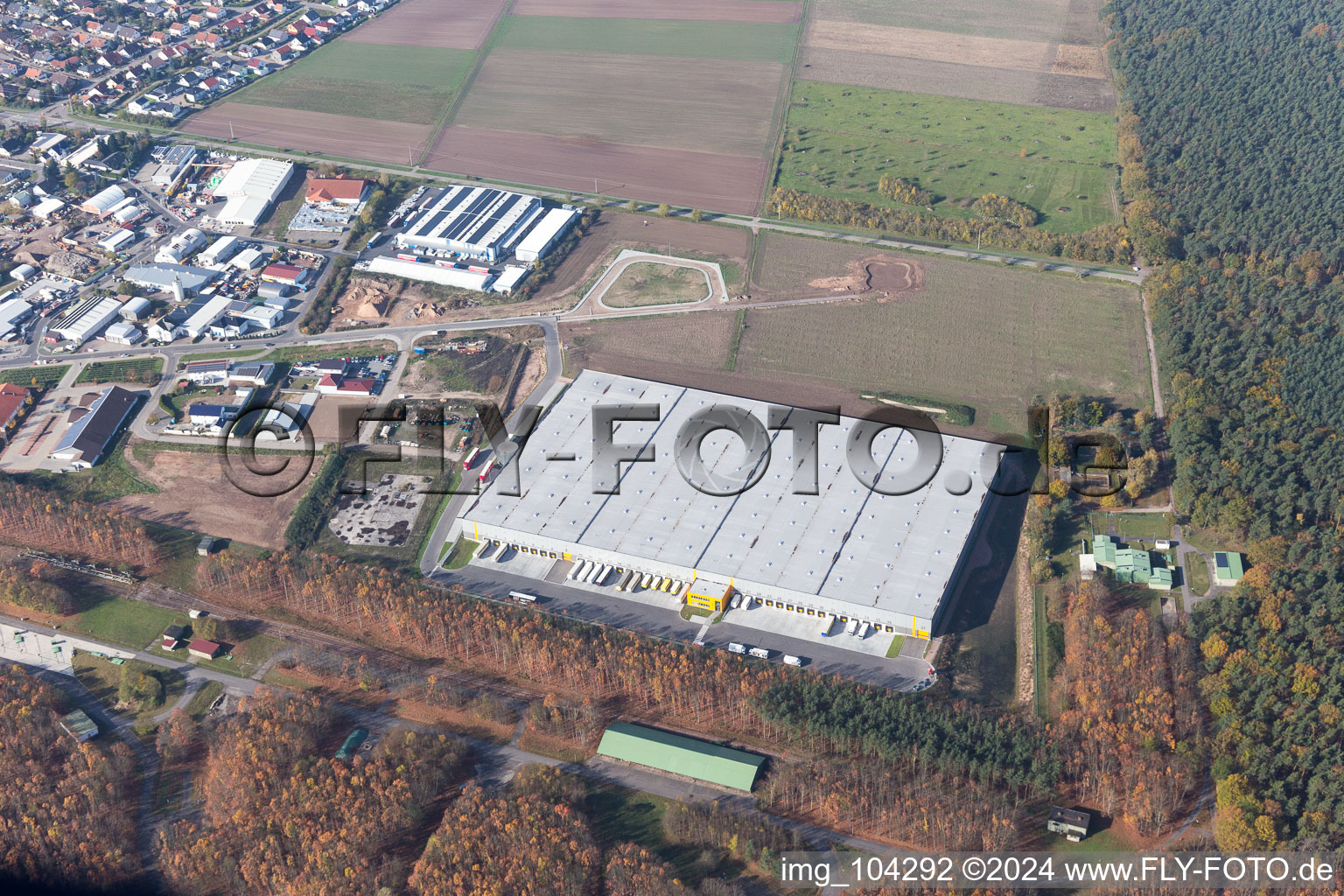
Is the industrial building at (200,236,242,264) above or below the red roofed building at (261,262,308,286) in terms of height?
below

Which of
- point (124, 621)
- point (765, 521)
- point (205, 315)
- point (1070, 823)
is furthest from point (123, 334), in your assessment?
point (1070, 823)

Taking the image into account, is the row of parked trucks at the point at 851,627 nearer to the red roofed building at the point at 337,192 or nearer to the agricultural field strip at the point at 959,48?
the red roofed building at the point at 337,192

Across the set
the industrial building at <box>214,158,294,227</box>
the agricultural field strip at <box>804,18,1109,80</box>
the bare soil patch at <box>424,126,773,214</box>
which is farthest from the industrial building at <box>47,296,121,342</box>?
the agricultural field strip at <box>804,18,1109,80</box>

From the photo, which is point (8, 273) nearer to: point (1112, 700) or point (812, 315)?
point (812, 315)

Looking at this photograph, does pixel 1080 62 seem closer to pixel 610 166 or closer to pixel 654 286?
pixel 610 166

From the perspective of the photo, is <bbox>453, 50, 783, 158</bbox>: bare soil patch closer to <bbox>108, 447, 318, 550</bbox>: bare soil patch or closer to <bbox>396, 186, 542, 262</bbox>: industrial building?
<bbox>396, 186, 542, 262</bbox>: industrial building

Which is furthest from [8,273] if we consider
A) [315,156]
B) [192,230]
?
[315,156]
